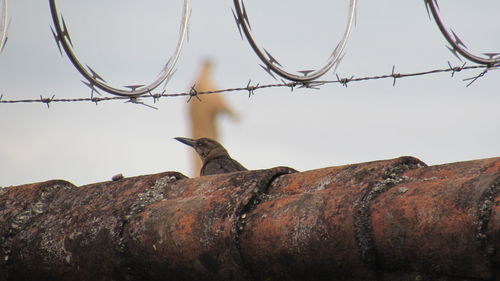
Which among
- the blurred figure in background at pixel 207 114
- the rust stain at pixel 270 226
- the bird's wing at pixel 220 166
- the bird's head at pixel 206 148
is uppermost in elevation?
the blurred figure in background at pixel 207 114

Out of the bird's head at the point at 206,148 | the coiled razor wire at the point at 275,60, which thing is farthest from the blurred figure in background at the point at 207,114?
the coiled razor wire at the point at 275,60

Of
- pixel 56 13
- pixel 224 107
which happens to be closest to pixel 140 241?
pixel 56 13

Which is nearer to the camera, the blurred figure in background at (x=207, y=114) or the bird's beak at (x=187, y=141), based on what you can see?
the bird's beak at (x=187, y=141)

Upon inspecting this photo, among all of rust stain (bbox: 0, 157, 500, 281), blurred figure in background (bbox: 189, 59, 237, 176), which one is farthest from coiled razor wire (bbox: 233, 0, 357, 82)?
blurred figure in background (bbox: 189, 59, 237, 176)

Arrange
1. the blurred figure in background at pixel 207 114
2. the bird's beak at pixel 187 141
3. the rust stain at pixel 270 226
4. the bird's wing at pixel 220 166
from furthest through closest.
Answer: the blurred figure in background at pixel 207 114, the bird's beak at pixel 187 141, the bird's wing at pixel 220 166, the rust stain at pixel 270 226

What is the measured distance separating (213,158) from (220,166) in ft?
1.47

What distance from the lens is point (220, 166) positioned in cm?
1057

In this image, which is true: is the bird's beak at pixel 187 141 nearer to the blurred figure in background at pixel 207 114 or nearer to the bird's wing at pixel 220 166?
the bird's wing at pixel 220 166

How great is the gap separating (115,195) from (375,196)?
63.3 inches

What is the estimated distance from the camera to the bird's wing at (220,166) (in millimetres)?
10461

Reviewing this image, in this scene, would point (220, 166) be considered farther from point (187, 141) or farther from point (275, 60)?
point (275, 60)

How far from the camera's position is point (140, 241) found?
4.29 meters

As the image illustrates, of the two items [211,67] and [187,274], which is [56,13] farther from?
[211,67]

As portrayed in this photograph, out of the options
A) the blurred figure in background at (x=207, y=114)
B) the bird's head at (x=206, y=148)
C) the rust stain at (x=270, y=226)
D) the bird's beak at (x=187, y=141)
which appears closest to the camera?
the rust stain at (x=270, y=226)
